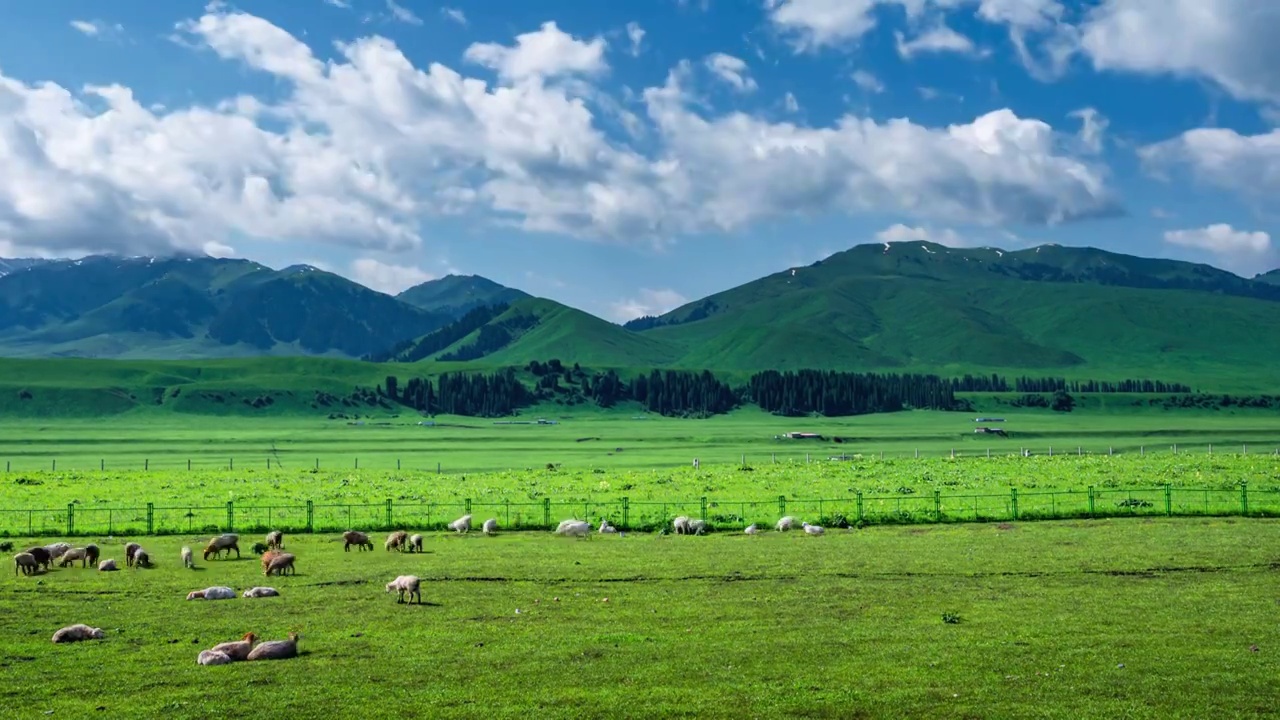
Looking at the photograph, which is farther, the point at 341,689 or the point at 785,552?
the point at 785,552

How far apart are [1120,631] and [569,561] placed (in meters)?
19.1

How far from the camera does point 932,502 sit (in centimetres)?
5331

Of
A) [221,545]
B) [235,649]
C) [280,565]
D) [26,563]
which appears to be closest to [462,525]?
[221,545]

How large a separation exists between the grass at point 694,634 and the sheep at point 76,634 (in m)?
0.35

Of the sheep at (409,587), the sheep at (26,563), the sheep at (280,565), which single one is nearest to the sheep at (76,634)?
the sheep at (409,587)

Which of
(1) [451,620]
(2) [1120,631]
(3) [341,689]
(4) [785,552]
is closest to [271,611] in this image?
(1) [451,620]

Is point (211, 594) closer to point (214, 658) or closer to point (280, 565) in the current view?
point (280, 565)

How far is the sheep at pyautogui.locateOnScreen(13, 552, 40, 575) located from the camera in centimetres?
3372

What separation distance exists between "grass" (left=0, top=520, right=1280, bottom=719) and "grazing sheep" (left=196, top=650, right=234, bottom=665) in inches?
25.8

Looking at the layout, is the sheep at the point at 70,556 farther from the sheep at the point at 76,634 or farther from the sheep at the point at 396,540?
the sheep at the point at 76,634

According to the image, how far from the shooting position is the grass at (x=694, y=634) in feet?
58.0

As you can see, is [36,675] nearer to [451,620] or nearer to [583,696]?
[451,620]

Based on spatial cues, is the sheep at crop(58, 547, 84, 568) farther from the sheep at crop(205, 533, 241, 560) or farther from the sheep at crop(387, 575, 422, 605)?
the sheep at crop(387, 575, 422, 605)

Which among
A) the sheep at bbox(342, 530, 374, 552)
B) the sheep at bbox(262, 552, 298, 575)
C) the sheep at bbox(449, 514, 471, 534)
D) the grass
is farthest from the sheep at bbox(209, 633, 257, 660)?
the sheep at bbox(449, 514, 471, 534)
